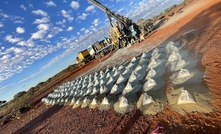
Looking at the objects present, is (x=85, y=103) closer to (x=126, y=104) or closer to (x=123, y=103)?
(x=123, y=103)

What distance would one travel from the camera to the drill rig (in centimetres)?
2734


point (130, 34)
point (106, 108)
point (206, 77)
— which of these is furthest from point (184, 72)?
point (130, 34)

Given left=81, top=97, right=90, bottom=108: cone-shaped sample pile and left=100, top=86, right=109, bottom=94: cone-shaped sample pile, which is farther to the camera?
left=81, top=97, right=90, bottom=108: cone-shaped sample pile

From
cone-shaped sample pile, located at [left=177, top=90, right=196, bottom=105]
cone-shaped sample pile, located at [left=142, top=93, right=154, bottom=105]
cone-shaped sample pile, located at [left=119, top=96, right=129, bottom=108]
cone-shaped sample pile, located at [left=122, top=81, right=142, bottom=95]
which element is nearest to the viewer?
cone-shaped sample pile, located at [left=177, top=90, right=196, bottom=105]

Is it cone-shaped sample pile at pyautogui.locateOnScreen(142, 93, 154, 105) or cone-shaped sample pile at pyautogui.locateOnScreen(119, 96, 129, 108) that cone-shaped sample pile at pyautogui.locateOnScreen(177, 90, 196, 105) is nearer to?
cone-shaped sample pile at pyautogui.locateOnScreen(142, 93, 154, 105)

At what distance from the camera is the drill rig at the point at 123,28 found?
89.7ft

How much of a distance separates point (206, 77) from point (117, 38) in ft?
76.8

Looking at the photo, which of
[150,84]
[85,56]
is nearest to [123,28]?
[85,56]

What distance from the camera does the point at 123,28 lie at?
93.5 feet

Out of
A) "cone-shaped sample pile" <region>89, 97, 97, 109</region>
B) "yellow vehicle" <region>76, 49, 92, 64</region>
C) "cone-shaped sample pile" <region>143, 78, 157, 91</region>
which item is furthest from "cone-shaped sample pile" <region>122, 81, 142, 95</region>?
"yellow vehicle" <region>76, 49, 92, 64</region>

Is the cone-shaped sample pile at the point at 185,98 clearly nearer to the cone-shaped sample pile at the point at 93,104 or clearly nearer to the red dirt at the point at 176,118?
the red dirt at the point at 176,118

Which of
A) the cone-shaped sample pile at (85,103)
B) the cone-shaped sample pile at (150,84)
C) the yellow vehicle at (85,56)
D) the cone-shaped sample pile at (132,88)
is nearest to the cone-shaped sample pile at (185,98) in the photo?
the cone-shaped sample pile at (150,84)

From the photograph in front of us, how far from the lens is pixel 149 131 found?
582 centimetres

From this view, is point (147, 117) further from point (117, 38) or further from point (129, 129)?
point (117, 38)
